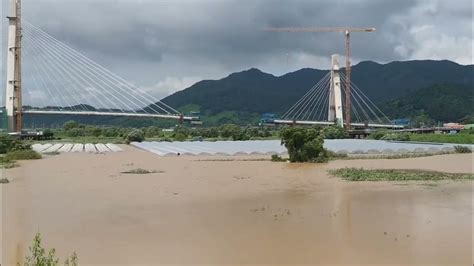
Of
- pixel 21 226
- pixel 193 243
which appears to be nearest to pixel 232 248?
pixel 193 243

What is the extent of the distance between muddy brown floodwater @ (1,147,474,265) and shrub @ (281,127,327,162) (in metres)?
6.77

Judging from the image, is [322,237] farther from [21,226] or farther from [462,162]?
[462,162]

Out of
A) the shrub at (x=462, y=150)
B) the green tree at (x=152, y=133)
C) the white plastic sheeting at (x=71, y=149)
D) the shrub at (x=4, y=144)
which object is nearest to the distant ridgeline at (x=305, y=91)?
the green tree at (x=152, y=133)

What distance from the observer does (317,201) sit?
12.9 m

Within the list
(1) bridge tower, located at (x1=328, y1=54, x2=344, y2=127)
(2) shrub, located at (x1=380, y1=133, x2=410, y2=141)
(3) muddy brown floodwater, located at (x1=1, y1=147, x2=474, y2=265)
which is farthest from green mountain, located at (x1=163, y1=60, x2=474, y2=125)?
(3) muddy brown floodwater, located at (x1=1, y1=147, x2=474, y2=265)

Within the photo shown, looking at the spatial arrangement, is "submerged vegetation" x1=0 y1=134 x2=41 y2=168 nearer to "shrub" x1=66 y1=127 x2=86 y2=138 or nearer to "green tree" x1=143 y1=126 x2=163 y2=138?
"green tree" x1=143 y1=126 x2=163 y2=138

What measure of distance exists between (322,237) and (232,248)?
1758 millimetres

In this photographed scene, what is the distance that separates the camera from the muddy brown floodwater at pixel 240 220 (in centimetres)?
766

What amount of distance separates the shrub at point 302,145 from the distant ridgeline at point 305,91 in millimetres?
66005

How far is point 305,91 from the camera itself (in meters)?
172

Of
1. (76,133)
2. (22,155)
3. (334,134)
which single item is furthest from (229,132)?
(22,155)

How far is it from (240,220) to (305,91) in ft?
539

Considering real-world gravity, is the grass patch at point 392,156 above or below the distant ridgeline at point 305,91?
below

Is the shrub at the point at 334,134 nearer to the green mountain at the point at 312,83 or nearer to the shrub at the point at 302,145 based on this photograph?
the shrub at the point at 302,145
